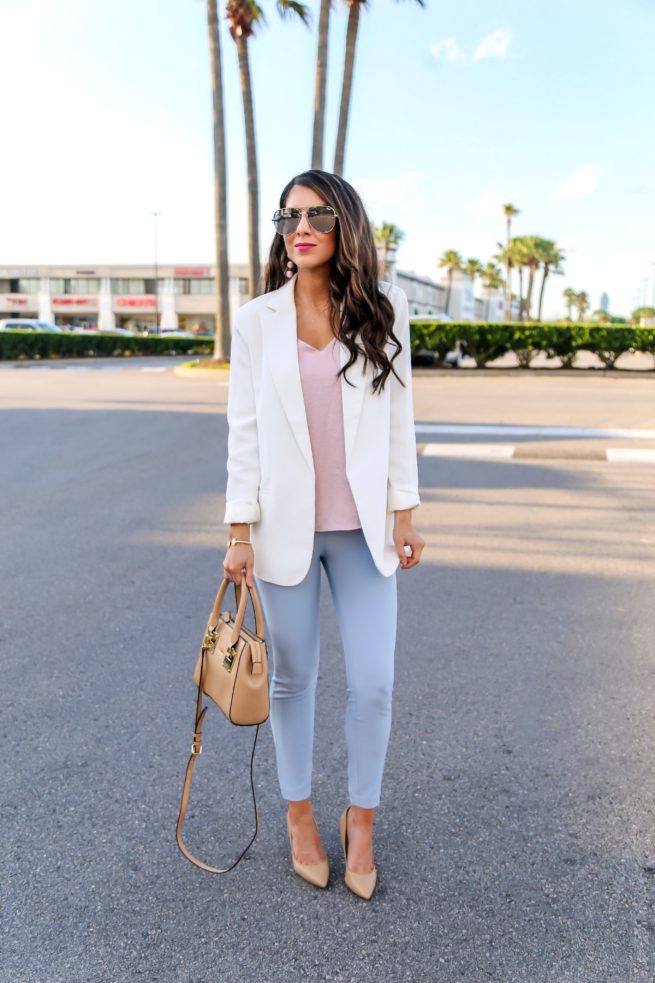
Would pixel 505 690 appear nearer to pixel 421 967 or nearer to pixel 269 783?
pixel 269 783

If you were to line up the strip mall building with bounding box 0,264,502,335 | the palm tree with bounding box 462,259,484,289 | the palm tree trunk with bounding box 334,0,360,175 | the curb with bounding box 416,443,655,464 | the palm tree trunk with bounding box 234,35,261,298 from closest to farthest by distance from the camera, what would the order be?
the curb with bounding box 416,443,655,464
the palm tree trunk with bounding box 334,0,360,175
the palm tree trunk with bounding box 234,35,261,298
the strip mall building with bounding box 0,264,502,335
the palm tree with bounding box 462,259,484,289

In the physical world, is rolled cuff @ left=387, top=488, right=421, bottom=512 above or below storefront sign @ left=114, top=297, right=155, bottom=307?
below

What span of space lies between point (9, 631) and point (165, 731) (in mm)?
1547

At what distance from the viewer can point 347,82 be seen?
2294cm

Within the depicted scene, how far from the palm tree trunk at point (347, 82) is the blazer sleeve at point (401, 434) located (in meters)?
21.7

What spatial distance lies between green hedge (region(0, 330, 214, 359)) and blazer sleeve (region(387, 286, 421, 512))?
35.1 meters

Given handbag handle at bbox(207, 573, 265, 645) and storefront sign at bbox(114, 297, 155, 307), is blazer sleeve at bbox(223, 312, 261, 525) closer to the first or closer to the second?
handbag handle at bbox(207, 573, 265, 645)

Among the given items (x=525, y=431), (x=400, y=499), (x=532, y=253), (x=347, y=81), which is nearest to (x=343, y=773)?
(x=400, y=499)

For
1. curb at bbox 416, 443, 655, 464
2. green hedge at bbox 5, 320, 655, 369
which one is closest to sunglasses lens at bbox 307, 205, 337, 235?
curb at bbox 416, 443, 655, 464

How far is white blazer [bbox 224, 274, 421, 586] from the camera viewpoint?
2.40 m

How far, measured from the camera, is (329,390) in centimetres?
242

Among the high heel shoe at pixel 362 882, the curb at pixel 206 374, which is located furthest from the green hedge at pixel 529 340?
the high heel shoe at pixel 362 882

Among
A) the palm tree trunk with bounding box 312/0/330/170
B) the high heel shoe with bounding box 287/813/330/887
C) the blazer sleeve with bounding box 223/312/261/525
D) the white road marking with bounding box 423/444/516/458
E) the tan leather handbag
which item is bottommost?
the high heel shoe with bounding box 287/813/330/887

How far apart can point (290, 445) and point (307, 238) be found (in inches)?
22.3
